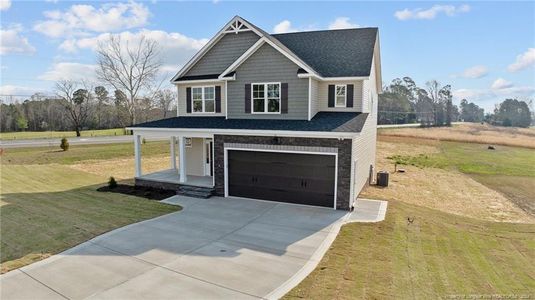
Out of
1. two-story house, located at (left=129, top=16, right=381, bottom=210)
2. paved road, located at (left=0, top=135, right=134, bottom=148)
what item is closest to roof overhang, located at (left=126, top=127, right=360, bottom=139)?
two-story house, located at (left=129, top=16, right=381, bottom=210)

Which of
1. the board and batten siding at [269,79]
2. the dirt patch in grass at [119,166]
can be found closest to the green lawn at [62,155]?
the dirt patch in grass at [119,166]

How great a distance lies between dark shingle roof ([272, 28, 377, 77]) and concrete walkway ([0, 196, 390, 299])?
301 inches

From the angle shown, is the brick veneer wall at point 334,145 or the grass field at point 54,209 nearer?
the grass field at point 54,209

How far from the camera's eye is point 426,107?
11481cm

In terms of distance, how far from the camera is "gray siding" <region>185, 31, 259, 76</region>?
17516 mm

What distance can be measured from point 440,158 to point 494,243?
25583 mm

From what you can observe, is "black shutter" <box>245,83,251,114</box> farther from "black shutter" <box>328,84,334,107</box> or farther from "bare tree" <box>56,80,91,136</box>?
"bare tree" <box>56,80,91,136</box>

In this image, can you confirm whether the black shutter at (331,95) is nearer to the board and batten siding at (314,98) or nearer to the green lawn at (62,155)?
the board and batten siding at (314,98)

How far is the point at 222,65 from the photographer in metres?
18.1

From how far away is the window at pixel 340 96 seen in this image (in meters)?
16.1

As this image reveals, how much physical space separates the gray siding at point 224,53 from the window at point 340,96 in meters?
5.23

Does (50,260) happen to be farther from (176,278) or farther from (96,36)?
(96,36)

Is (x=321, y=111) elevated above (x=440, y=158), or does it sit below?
above

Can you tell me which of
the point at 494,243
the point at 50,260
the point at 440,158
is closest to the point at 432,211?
the point at 494,243
